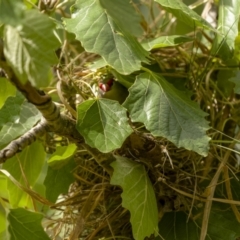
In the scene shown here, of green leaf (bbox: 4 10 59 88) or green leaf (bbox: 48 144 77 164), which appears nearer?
green leaf (bbox: 4 10 59 88)

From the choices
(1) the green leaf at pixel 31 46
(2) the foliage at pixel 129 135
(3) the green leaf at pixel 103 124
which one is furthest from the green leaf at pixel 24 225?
(1) the green leaf at pixel 31 46

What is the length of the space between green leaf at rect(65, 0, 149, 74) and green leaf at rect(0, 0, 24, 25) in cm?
15

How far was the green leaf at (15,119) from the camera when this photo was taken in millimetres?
529

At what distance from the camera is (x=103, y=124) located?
1.72ft

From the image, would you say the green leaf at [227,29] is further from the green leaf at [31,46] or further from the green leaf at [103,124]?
the green leaf at [31,46]

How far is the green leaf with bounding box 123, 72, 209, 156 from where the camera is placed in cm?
51

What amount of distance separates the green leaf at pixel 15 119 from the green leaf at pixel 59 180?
8 centimetres

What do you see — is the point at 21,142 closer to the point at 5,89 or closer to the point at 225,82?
the point at 5,89

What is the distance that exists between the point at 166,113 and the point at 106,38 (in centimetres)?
10

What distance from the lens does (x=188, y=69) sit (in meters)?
0.66

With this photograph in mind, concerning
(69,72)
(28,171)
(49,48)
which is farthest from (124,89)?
(49,48)

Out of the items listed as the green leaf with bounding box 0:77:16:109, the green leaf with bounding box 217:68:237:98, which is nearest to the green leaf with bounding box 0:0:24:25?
the green leaf with bounding box 0:77:16:109

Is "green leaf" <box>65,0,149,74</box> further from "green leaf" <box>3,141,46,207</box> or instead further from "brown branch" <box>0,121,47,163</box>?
"green leaf" <box>3,141,46,207</box>

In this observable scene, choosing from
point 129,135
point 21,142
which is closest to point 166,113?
point 129,135
